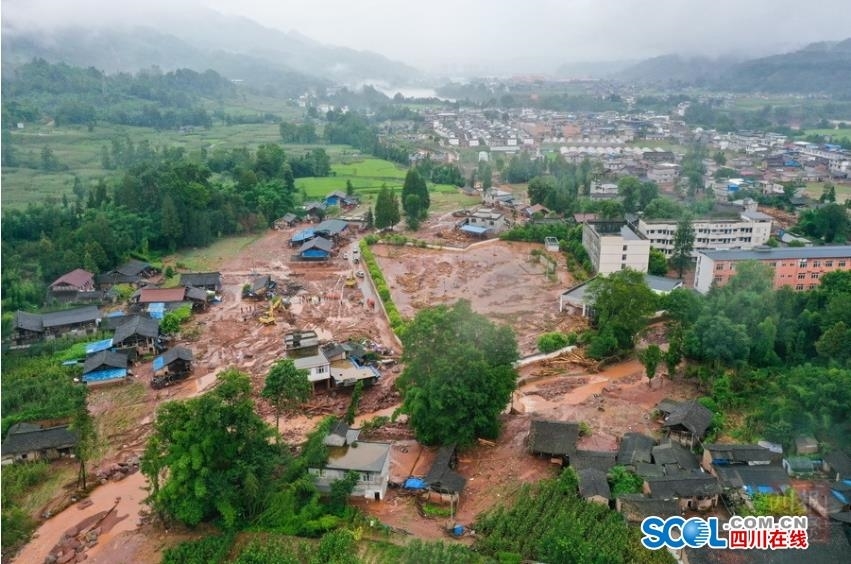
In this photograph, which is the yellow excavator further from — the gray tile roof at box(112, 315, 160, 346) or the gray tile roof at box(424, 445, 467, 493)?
the gray tile roof at box(424, 445, 467, 493)

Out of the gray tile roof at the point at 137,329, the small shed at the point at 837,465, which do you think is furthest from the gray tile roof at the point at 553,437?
the gray tile roof at the point at 137,329

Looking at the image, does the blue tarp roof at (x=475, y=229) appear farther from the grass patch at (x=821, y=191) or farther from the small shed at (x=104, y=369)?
the grass patch at (x=821, y=191)

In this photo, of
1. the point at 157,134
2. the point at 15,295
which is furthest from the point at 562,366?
the point at 157,134

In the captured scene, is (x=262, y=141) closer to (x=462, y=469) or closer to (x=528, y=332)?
(x=528, y=332)

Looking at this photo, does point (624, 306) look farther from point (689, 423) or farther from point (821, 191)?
point (821, 191)

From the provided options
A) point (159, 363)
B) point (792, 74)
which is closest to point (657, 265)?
point (159, 363)

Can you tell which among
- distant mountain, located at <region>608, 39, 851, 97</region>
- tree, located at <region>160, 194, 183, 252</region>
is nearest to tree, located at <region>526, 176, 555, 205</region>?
tree, located at <region>160, 194, 183, 252</region>
